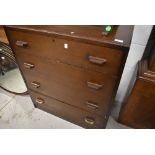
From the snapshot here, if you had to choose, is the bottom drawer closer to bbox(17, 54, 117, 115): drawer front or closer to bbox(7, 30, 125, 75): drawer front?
bbox(17, 54, 117, 115): drawer front

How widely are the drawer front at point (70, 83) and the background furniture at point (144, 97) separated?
237 millimetres

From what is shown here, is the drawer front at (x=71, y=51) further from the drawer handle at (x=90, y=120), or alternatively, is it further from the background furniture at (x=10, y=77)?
the background furniture at (x=10, y=77)

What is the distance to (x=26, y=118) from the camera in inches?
56.4

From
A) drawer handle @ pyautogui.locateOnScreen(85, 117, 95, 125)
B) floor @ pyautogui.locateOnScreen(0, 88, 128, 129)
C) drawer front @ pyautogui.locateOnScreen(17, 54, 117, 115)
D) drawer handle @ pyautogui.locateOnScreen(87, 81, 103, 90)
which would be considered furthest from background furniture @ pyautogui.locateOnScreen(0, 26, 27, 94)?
drawer handle @ pyautogui.locateOnScreen(87, 81, 103, 90)

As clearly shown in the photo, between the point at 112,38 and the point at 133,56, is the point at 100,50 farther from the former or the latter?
the point at 133,56

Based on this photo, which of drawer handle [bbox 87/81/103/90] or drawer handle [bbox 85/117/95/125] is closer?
drawer handle [bbox 87/81/103/90]

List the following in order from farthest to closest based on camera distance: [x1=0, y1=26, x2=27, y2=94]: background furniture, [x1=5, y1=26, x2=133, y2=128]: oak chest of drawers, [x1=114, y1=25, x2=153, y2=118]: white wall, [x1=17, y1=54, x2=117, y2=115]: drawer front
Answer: [x1=0, y1=26, x2=27, y2=94]: background furniture < [x1=114, y1=25, x2=153, y2=118]: white wall < [x1=17, y1=54, x2=117, y2=115]: drawer front < [x1=5, y1=26, x2=133, y2=128]: oak chest of drawers

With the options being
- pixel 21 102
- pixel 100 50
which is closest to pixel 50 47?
pixel 100 50

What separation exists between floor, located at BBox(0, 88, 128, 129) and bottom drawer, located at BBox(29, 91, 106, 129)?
0.07m

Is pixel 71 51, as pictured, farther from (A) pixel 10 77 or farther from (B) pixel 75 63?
(A) pixel 10 77

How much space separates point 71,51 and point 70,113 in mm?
666

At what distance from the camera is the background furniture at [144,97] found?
906 millimetres

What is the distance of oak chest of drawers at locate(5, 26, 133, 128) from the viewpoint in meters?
0.69

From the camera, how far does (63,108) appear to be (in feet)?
4.08
